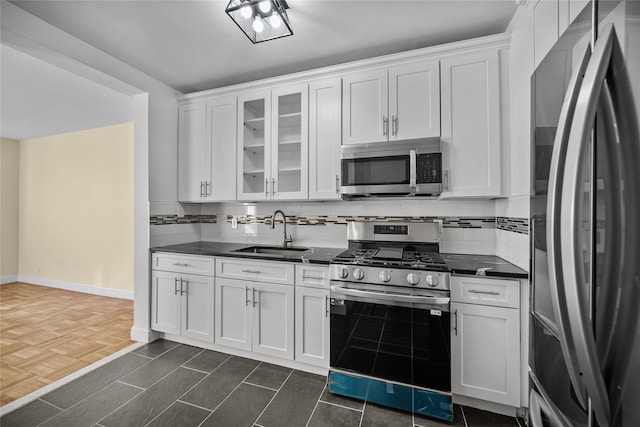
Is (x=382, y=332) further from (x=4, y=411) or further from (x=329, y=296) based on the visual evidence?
(x=4, y=411)

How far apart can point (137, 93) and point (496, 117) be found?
320 centimetres

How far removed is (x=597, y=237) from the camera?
616 mm

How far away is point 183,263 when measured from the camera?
2598 millimetres

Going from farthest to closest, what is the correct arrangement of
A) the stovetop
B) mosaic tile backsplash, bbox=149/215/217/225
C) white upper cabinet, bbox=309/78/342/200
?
mosaic tile backsplash, bbox=149/215/217/225 < white upper cabinet, bbox=309/78/342/200 < the stovetop

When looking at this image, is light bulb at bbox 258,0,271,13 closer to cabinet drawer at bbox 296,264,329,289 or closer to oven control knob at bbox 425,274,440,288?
cabinet drawer at bbox 296,264,329,289

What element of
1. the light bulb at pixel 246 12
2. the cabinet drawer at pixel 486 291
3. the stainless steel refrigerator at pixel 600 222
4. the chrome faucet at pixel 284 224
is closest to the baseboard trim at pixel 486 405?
the cabinet drawer at pixel 486 291

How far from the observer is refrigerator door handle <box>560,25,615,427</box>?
1.88 ft

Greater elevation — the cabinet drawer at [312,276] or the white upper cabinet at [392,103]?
the white upper cabinet at [392,103]

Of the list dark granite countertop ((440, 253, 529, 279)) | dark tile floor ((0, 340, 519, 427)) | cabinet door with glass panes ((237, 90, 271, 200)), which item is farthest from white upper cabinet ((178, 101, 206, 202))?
dark granite countertop ((440, 253, 529, 279))

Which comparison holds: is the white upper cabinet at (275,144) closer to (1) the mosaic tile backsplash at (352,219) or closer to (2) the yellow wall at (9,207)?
(1) the mosaic tile backsplash at (352,219)

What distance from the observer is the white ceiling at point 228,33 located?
1.86m

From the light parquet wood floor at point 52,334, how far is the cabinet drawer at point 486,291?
117 inches

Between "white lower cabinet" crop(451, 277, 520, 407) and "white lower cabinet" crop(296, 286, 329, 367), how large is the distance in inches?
34.2

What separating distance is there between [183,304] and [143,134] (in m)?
1.69
